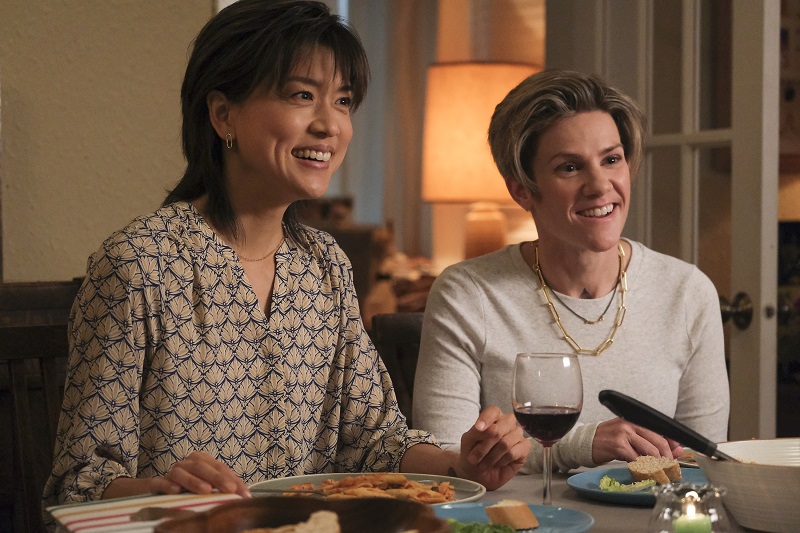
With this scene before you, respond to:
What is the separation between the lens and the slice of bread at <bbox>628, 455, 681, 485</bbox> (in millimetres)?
1204

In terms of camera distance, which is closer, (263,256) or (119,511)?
(119,511)

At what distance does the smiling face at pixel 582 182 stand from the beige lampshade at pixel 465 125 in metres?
2.01

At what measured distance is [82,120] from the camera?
239cm

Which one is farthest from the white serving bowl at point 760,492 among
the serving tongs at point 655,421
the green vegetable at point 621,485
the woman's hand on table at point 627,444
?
the woman's hand on table at point 627,444

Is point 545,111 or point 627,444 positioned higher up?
point 545,111

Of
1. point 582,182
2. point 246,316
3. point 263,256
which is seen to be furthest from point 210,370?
point 582,182

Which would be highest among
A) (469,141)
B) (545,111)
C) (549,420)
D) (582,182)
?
(469,141)

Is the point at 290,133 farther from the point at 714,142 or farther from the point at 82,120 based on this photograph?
the point at 714,142

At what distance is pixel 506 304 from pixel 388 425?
1.24 ft

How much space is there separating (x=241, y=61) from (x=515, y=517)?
2.80 ft

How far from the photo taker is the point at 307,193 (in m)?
1.53

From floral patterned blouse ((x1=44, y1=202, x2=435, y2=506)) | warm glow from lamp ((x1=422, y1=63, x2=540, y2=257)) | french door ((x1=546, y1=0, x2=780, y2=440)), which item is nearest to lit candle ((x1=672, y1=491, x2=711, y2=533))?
floral patterned blouse ((x1=44, y1=202, x2=435, y2=506))

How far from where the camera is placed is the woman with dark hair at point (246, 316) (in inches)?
52.3

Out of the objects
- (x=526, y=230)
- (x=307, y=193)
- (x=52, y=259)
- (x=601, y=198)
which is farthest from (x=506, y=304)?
(x=526, y=230)
